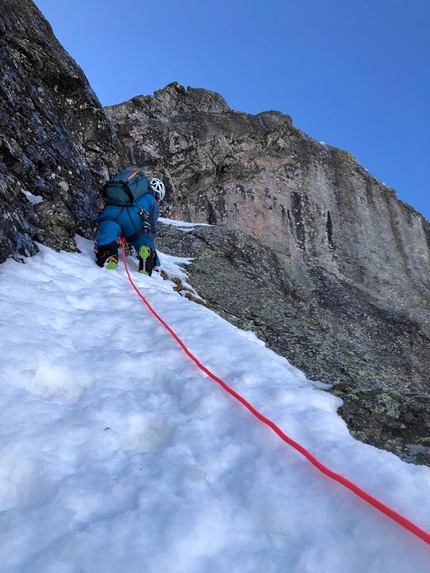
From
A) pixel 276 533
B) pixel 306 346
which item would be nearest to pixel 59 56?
pixel 306 346

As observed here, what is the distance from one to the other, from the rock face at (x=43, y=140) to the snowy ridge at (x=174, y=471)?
265 cm

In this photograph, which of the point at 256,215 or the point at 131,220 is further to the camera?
the point at 256,215

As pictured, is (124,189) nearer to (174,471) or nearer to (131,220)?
(131,220)

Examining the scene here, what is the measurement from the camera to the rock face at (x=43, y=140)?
276 inches

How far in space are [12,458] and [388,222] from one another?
28.6 meters

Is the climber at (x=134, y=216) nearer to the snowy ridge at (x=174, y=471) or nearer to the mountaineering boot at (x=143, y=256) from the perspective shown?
the mountaineering boot at (x=143, y=256)

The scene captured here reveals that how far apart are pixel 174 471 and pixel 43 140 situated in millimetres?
8690

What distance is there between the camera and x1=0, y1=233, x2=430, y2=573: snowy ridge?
185 centimetres

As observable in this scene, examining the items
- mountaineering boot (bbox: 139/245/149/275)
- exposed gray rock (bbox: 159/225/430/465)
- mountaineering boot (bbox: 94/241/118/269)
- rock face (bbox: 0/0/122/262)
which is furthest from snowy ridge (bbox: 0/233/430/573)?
mountaineering boot (bbox: 139/245/149/275)

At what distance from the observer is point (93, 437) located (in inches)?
104

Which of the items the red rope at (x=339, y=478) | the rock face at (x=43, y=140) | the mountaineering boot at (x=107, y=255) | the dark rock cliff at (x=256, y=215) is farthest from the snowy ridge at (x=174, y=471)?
the mountaineering boot at (x=107, y=255)

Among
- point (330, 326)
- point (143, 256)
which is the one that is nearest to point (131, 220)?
point (143, 256)

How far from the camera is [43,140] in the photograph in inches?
361

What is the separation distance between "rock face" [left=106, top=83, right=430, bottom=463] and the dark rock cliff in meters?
0.08
